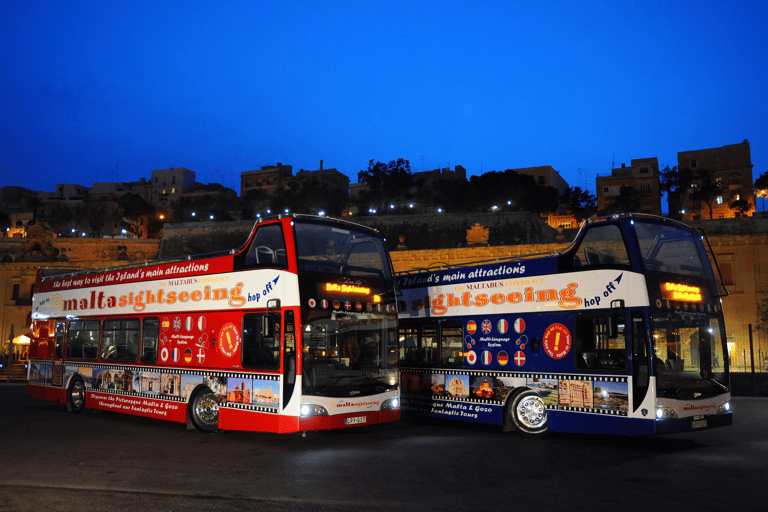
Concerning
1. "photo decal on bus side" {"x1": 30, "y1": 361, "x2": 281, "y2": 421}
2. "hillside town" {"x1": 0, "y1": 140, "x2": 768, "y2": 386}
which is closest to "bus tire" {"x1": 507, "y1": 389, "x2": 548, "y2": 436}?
"photo decal on bus side" {"x1": 30, "y1": 361, "x2": 281, "y2": 421}

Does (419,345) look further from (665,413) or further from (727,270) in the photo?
(727,270)

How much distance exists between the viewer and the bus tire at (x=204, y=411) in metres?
12.2

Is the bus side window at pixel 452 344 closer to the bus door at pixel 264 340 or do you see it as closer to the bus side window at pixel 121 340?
→ the bus door at pixel 264 340

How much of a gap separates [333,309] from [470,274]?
11.8ft

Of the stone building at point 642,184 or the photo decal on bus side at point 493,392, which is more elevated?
the stone building at point 642,184

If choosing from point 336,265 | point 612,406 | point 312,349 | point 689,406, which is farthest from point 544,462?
point 336,265

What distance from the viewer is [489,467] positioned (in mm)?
8836

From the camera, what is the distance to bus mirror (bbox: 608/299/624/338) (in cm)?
1024

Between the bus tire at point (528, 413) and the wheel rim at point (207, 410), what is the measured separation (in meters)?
5.74

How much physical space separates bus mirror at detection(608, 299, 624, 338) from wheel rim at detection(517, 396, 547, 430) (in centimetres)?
211

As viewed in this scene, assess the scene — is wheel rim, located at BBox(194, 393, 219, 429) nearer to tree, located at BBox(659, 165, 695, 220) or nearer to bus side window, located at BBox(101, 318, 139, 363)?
bus side window, located at BBox(101, 318, 139, 363)

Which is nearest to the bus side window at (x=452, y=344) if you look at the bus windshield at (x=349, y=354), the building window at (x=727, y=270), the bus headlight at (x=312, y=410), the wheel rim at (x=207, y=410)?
the bus windshield at (x=349, y=354)

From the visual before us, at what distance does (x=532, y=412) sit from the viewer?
11758mm

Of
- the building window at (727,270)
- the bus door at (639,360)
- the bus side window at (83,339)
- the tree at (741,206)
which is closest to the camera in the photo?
the bus door at (639,360)
